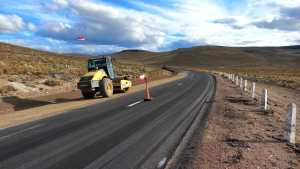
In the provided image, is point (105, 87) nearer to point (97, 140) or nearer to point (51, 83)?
point (51, 83)

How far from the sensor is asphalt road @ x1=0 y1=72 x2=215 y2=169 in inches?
307

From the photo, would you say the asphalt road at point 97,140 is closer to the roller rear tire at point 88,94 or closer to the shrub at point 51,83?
the roller rear tire at point 88,94

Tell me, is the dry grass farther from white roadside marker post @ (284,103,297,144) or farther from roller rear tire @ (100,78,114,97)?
Answer: white roadside marker post @ (284,103,297,144)

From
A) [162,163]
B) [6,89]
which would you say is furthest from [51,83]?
[162,163]

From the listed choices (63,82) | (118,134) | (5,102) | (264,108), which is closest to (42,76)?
(63,82)

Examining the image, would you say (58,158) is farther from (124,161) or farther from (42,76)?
(42,76)

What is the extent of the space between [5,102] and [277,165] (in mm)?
19023

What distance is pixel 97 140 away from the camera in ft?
32.8

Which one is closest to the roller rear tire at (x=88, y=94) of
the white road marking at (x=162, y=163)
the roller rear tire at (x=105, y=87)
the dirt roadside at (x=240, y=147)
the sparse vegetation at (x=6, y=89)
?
the roller rear tire at (x=105, y=87)

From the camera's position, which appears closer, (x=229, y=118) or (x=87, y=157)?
(x=87, y=157)

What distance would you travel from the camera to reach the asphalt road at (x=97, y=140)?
7.79 m

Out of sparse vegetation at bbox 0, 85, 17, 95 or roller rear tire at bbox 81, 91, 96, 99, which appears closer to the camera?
roller rear tire at bbox 81, 91, 96, 99

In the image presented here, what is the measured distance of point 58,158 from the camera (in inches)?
320

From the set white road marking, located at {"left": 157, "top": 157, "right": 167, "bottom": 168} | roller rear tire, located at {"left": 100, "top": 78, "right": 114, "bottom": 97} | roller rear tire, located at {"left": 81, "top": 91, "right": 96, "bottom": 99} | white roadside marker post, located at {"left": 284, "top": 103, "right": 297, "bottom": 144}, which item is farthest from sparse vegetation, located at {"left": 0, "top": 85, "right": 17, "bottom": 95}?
white roadside marker post, located at {"left": 284, "top": 103, "right": 297, "bottom": 144}
